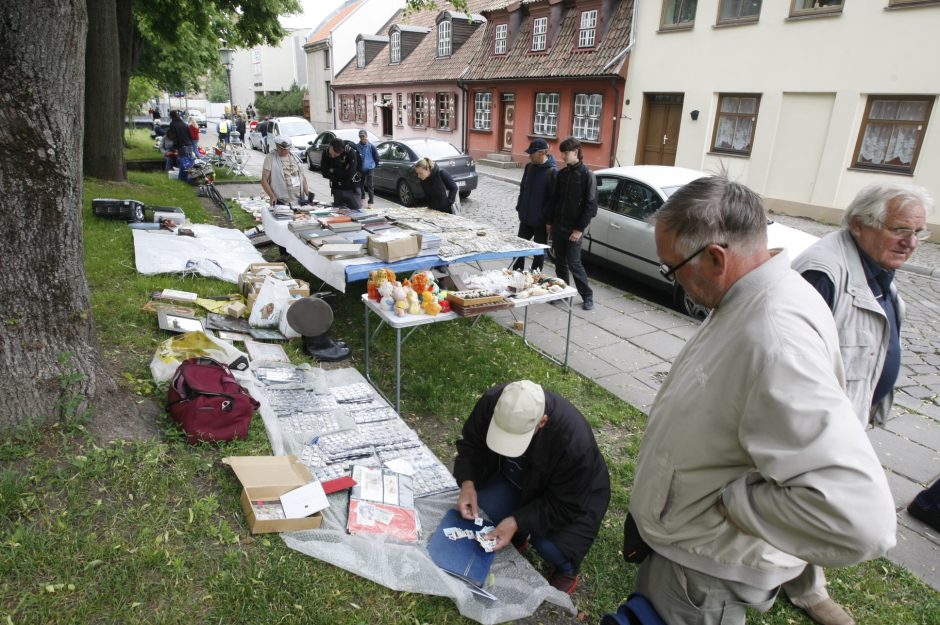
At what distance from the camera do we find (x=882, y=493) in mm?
1217

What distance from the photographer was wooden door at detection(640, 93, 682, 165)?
16.0m

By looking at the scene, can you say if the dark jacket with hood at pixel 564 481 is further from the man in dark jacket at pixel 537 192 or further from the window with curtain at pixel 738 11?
the window with curtain at pixel 738 11

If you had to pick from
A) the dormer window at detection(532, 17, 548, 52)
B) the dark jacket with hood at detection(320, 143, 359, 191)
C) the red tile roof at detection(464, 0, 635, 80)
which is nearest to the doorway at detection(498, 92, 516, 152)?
the red tile roof at detection(464, 0, 635, 80)

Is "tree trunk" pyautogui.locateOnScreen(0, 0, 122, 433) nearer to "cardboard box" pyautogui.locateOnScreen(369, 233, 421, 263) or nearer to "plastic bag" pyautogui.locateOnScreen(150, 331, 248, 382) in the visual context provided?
"plastic bag" pyautogui.locateOnScreen(150, 331, 248, 382)

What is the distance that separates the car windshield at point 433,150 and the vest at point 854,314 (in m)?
12.1

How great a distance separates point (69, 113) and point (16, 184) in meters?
0.46

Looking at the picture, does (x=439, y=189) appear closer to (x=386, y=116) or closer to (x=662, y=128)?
(x=662, y=128)

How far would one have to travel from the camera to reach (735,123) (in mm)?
14469

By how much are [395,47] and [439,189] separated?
25637mm

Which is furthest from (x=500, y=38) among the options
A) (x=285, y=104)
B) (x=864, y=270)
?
(x=285, y=104)

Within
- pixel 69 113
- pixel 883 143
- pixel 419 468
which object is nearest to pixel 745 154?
pixel 883 143

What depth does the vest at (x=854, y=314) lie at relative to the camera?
2410 millimetres

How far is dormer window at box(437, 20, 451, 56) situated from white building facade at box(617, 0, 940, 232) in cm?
1186

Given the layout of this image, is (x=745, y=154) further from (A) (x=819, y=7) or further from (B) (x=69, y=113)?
(B) (x=69, y=113)
